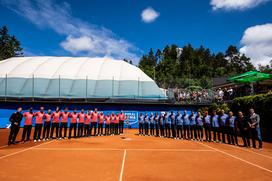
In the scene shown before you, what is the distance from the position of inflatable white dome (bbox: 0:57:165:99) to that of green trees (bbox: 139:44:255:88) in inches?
1631

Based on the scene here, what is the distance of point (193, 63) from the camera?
99750 millimetres

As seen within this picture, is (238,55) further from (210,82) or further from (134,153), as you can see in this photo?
(134,153)

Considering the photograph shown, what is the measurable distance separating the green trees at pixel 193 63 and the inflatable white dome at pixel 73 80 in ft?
136

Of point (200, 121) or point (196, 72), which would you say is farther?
point (196, 72)

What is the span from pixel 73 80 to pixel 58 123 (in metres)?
15.4

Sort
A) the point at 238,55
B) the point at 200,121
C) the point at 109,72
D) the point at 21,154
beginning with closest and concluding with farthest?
the point at 21,154 < the point at 200,121 < the point at 109,72 < the point at 238,55

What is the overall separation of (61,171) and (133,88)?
76.7ft

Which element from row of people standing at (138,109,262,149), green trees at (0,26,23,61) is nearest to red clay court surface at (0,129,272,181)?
row of people standing at (138,109,262,149)

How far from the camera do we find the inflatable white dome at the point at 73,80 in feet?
97.2

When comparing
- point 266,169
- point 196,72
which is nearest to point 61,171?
point 266,169

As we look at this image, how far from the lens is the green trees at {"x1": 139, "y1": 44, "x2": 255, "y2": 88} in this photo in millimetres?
89562

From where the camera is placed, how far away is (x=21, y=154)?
1066cm

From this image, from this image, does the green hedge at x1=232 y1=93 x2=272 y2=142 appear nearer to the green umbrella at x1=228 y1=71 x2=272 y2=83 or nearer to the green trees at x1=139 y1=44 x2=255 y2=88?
the green umbrella at x1=228 y1=71 x2=272 y2=83

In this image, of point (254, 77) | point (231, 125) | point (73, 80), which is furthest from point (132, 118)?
point (231, 125)
